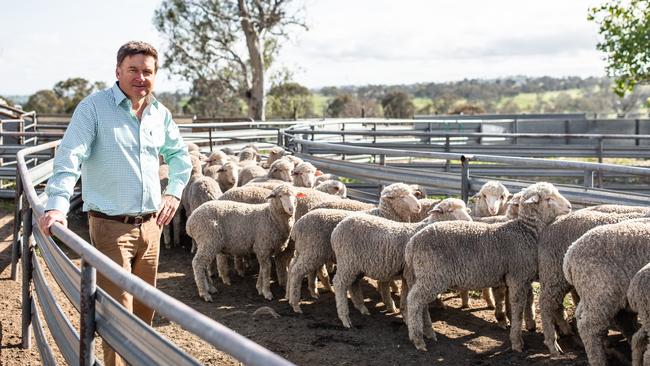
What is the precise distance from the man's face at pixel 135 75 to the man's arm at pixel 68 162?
216 millimetres

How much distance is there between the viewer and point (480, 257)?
5.53 m

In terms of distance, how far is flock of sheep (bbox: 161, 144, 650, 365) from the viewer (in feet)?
15.2

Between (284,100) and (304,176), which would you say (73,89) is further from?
(304,176)

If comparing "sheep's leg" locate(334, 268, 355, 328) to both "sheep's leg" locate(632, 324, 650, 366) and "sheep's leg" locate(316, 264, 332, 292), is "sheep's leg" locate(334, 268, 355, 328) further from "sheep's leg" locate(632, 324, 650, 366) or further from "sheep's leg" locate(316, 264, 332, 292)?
"sheep's leg" locate(632, 324, 650, 366)

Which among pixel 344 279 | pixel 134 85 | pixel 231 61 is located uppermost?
pixel 231 61

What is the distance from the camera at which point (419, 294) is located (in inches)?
218

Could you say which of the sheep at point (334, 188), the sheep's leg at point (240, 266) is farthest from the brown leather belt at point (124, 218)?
the sheep at point (334, 188)

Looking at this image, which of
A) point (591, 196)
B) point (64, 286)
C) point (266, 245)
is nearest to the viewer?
point (64, 286)

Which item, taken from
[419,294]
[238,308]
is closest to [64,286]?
[419,294]

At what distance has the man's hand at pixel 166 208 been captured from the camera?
4191 millimetres

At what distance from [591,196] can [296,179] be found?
358 centimetres

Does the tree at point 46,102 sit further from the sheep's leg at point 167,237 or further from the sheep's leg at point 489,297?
the sheep's leg at point 489,297

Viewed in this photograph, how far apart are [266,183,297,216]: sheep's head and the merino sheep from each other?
1.58 m

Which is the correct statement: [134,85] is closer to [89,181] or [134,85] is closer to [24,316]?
[89,181]
